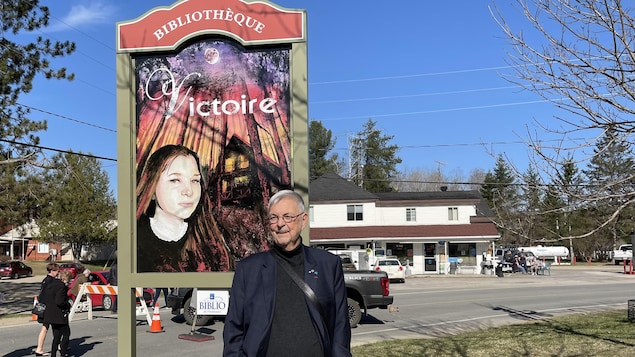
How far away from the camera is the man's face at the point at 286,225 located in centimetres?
347

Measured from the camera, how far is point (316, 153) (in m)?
77.6

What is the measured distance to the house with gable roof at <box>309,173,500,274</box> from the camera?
44.8 metres

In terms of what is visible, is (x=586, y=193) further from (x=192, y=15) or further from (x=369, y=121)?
(x=369, y=121)

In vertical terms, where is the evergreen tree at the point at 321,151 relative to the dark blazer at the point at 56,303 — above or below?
above

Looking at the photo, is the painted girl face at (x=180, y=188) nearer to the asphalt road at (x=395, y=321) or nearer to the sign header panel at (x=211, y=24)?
the sign header panel at (x=211, y=24)

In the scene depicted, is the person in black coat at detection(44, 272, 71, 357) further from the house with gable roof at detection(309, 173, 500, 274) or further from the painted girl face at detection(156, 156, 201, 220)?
the house with gable roof at detection(309, 173, 500, 274)

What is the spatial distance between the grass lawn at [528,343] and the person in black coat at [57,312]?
16.6ft

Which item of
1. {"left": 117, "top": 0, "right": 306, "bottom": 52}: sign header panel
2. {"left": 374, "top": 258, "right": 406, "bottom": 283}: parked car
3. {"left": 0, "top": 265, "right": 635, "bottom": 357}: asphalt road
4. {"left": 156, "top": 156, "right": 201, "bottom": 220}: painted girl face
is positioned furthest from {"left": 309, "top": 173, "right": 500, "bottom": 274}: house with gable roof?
{"left": 117, "top": 0, "right": 306, "bottom": 52}: sign header panel

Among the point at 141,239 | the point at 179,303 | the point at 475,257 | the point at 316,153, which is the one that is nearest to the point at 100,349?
the point at 179,303

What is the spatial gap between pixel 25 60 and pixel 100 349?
12563 mm

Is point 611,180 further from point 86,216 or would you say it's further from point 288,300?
point 86,216

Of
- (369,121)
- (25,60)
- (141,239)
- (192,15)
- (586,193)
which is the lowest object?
(141,239)

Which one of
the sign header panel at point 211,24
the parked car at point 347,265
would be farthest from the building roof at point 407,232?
the sign header panel at point 211,24

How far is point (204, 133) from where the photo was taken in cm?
618
